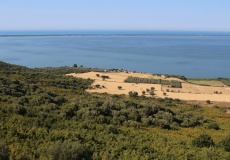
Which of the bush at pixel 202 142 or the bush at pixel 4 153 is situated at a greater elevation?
the bush at pixel 4 153

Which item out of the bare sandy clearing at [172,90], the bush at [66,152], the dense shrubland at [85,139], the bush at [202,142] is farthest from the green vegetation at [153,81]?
the bush at [66,152]

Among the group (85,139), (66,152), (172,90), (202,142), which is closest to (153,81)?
(172,90)

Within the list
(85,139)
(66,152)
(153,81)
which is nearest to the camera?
(66,152)

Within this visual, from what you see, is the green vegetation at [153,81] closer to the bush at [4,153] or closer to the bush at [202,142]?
the bush at [202,142]

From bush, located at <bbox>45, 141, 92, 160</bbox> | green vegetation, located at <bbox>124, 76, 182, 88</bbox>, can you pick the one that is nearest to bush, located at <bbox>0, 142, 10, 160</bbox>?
bush, located at <bbox>45, 141, 92, 160</bbox>

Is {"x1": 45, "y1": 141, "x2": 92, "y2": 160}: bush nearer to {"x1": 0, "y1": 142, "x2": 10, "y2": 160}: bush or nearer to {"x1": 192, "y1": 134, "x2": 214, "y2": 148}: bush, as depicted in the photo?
{"x1": 0, "y1": 142, "x2": 10, "y2": 160}: bush

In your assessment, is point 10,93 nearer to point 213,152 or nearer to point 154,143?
point 154,143

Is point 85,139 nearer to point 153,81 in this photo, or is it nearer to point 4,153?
point 4,153

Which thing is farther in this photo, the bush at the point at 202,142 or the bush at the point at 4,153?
the bush at the point at 202,142

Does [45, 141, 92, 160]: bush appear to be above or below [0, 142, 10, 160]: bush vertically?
below

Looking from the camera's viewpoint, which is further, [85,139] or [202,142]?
[202,142]

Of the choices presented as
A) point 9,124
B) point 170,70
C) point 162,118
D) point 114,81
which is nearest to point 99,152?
point 9,124
